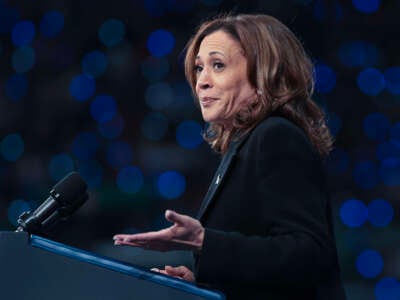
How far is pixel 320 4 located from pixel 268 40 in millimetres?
2543

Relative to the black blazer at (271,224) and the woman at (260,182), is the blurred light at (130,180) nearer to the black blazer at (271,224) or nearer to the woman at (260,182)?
the woman at (260,182)

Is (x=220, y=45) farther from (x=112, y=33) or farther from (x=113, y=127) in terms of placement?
(x=112, y=33)

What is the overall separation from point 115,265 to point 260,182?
0.82 ft

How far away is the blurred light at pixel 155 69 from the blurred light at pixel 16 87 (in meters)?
0.58

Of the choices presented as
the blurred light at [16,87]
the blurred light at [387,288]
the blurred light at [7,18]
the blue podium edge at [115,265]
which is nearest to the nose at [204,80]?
the blue podium edge at [115,265]

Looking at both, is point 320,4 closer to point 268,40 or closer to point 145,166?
point 145,166

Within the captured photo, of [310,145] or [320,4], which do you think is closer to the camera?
[310,145]

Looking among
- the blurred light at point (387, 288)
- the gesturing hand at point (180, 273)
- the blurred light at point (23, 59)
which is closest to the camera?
the gesturing hand at point (180, 273)

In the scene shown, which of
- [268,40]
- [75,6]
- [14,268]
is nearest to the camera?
[14,268]

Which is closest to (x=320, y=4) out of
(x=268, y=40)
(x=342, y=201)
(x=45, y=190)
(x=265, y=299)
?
(x=342, y=201)

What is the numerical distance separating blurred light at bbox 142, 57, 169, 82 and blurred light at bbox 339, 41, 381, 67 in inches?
32.0

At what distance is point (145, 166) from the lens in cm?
380

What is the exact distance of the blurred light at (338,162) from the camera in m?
3.59

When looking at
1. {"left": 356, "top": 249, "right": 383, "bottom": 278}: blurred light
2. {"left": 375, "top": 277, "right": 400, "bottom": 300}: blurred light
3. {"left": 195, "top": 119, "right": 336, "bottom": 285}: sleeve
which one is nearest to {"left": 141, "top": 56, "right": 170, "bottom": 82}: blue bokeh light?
{"left": 356, "top": 249, "right": 383, "bottom": 278}: blurred light
